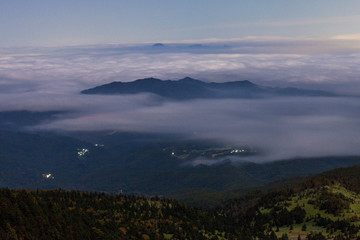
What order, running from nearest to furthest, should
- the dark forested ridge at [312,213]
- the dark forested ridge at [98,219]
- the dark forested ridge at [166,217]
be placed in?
the dark forested ridge at [98,219] < the dark forested ridge at [166,217] < the dark forested ridge at [312,213]

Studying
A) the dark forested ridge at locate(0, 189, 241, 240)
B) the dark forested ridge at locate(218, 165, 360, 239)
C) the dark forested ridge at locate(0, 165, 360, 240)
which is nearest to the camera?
the dark forested ridge at locate(0, 189, 241, 240)

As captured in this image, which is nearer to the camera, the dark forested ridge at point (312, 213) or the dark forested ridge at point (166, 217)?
the dark forested ridge at point (166, 217)

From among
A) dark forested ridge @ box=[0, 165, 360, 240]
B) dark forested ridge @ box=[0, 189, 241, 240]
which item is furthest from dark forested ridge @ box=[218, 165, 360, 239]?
dark forested ridge @ box=[0, 189, 241, 240]

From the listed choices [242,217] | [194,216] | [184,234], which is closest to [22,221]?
[184,234]

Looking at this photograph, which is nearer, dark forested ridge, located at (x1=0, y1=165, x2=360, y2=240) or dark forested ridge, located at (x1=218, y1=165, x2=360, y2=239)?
dark forested ridge, located at (x1=0, y1=165, x2=360, y2=240)

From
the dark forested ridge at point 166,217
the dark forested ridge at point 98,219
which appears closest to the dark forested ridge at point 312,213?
the dark forested ridge at point 166,217

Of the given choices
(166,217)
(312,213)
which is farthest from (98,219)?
(312,213)

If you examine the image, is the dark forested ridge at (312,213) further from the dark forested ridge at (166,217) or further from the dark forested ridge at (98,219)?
the dark forested ridge at (98,219)

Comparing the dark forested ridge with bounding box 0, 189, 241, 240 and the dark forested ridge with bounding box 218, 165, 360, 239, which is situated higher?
the dark forested ridge with bounding box 0, 189, 241, 240

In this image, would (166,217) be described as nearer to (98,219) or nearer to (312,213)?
(98,219)

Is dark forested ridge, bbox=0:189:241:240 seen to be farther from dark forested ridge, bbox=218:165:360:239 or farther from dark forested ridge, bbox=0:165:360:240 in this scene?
dark forested ridge, bbox=218:165:360:239

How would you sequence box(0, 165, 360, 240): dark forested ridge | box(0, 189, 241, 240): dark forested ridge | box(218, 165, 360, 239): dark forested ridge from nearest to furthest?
box(0, 189, 241, 240): dark forested ridge, box(0, 165, 360, 240): dark forested ridge, box(218, 165, 360, 239): dark forested ridge
